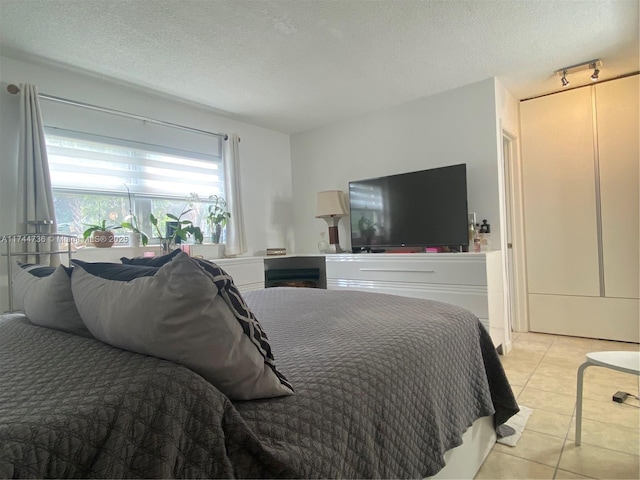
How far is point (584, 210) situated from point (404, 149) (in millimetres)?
1772

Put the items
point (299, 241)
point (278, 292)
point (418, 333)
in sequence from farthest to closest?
point (299, 241), point (278, 292), point (418, 333)

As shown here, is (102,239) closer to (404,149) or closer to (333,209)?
(333,209)

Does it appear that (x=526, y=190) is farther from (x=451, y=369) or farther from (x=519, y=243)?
(x=451, y=369)

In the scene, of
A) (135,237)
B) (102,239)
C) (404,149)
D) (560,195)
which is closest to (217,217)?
(135,237)

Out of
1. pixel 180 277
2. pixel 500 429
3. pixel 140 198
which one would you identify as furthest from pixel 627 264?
pixel 140 198

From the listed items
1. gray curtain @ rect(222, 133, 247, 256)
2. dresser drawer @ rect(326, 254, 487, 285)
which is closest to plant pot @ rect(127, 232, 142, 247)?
gray curtain @ rect(222, 133, 247, 256)

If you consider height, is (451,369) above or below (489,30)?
below

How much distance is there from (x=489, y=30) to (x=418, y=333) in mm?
2259

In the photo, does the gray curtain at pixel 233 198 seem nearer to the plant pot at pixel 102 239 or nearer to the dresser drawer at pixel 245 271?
the dresser drawer at pixel 245 271

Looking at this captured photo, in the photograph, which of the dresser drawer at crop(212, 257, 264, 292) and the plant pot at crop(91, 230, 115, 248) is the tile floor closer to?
the dresser drawer at crop(212, 257, 264, 292)

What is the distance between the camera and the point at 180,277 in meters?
0.75

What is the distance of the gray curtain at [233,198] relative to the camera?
3766 millimetres

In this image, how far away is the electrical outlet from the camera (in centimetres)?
209

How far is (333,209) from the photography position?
154 inches
